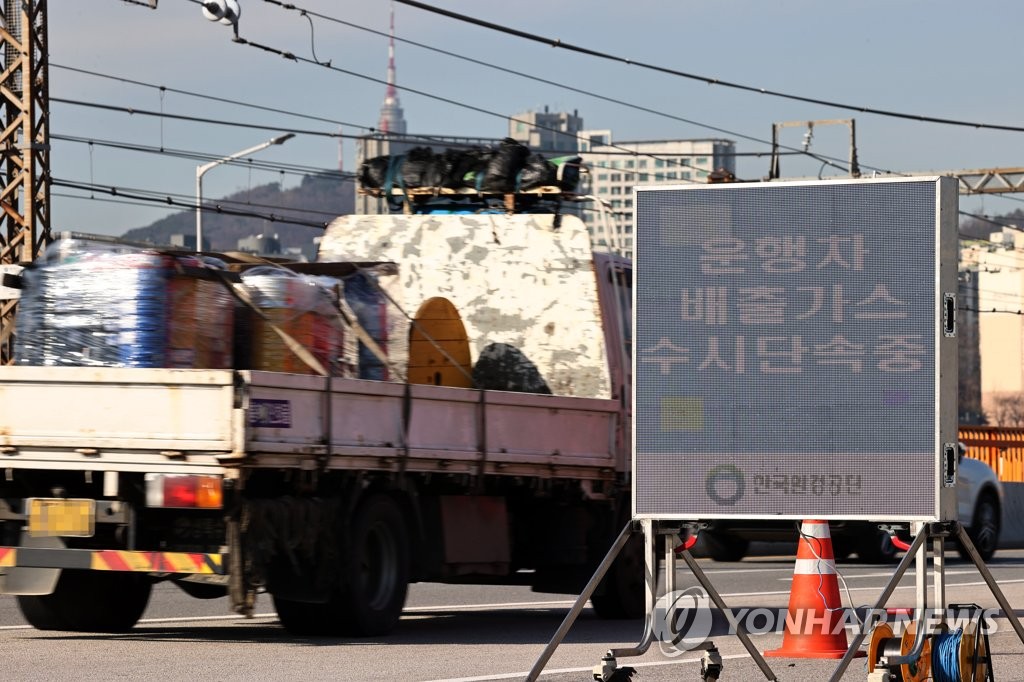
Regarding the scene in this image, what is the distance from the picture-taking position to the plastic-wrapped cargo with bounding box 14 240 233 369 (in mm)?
11062

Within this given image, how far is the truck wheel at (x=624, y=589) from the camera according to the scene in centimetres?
1412

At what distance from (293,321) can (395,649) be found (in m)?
2.24

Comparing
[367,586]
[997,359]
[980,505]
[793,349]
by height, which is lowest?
[980,505]

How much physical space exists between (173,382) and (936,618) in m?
4.56

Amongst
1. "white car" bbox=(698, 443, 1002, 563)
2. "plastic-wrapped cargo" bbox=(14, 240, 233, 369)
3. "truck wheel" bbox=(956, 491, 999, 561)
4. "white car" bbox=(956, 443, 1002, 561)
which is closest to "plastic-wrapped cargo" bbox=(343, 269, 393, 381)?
"plastic-wrapped cargo" bbox=(14, 240, 233, 369)

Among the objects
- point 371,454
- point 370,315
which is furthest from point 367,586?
point 370,315

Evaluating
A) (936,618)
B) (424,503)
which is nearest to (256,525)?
(424,503)

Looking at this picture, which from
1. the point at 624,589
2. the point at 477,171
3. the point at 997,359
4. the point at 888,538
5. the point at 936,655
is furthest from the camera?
the point at 997,359

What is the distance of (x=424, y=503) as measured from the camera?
12.5 metres

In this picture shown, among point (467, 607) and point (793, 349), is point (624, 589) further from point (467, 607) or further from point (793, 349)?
point (793, 349)

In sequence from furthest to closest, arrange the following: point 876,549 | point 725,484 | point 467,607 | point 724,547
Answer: point 724,547 → point 876,549 → point 467,607 → point 725,484

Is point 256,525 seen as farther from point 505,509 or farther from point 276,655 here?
point 505,509

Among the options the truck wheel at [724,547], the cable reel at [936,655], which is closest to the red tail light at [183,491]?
the cable reel at [936,655]

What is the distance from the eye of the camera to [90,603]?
12.0 m
